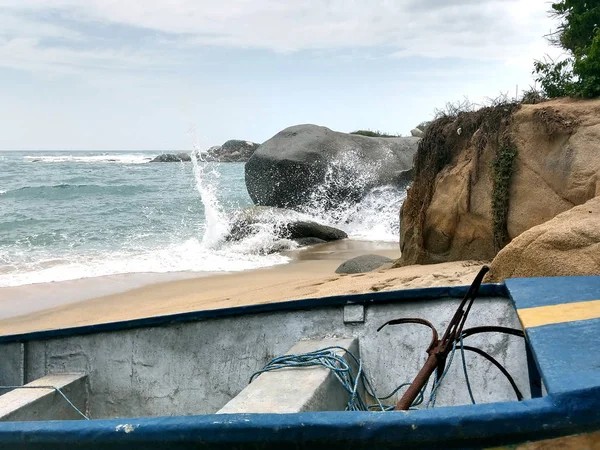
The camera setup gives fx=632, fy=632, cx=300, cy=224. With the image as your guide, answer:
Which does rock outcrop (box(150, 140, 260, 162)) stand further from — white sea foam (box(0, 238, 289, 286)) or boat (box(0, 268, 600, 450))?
boat (box(0, 268, 600, 450))

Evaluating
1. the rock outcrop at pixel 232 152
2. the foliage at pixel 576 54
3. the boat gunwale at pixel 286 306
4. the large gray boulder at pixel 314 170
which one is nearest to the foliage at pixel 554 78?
the foliage at pixel 576 54

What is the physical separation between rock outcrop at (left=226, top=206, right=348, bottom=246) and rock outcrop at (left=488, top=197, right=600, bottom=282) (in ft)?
31.9

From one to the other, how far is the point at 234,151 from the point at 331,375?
70.0 m

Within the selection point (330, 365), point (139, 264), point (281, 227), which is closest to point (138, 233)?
point (281, 227)

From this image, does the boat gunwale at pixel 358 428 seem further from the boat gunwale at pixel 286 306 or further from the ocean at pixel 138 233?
the ocean at pixel 138 233

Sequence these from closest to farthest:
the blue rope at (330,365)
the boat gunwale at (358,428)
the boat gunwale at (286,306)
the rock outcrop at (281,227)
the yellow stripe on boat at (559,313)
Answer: the boat gunwale at (358,428) → the yellow stripe on boat at (559,313) → the blue rope at (330,365) → the boat gunwale at (286,306) → the rock outcrop at (281,227)

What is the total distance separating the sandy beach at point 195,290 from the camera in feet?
24.2

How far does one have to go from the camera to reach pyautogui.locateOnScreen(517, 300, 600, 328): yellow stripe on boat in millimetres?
2188

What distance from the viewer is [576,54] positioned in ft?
28.5

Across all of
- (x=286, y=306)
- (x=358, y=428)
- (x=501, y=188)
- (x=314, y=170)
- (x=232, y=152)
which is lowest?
(x=286, y=306)

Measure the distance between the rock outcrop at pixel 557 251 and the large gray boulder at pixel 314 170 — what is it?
13520 mm

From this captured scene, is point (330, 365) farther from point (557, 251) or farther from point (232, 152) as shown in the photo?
point (232, 152)

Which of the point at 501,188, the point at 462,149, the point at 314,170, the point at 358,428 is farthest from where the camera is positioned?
the point at 314,170

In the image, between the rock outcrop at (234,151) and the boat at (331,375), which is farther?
the rock outcrop at (234,151)
